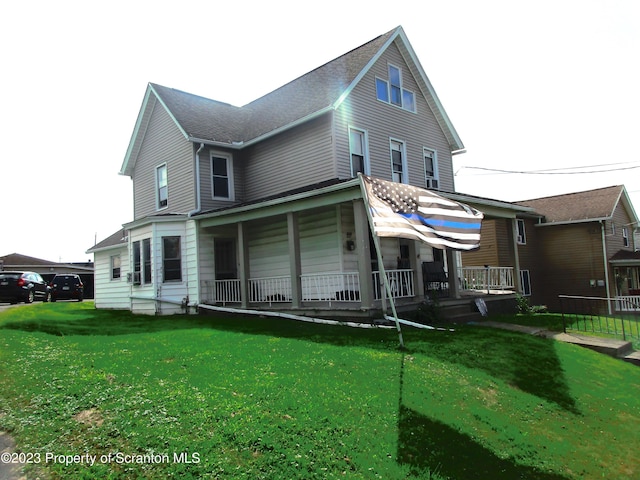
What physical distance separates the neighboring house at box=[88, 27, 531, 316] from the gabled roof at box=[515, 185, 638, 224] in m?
8.41

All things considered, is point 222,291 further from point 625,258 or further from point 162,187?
point 625,258

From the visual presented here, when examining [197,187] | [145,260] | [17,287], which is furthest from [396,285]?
[17,287]

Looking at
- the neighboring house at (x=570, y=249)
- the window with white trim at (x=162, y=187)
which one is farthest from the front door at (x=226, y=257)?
the neighboring house at (x=570, y=249)

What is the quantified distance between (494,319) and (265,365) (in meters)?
9.61

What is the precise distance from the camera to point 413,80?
1884 cm

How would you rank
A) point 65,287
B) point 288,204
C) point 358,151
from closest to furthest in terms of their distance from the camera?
point 288,204
point 358,151
point 65,287

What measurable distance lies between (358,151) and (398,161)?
229 cm

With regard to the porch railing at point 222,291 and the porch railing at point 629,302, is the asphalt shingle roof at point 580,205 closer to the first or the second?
the porch railing at point 629,302

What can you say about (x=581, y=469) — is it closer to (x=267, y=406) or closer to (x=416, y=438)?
(x=416, y=438)

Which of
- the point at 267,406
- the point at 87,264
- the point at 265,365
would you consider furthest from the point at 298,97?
the point at 87,264

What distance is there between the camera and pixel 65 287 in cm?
2912

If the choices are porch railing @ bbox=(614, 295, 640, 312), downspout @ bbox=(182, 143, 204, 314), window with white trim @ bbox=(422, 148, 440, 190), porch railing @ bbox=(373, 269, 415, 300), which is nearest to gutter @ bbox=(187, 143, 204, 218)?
downspout @ bbox=(182, 143, 204, 314)

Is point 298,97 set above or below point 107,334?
above

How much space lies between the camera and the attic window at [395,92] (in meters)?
17.2
